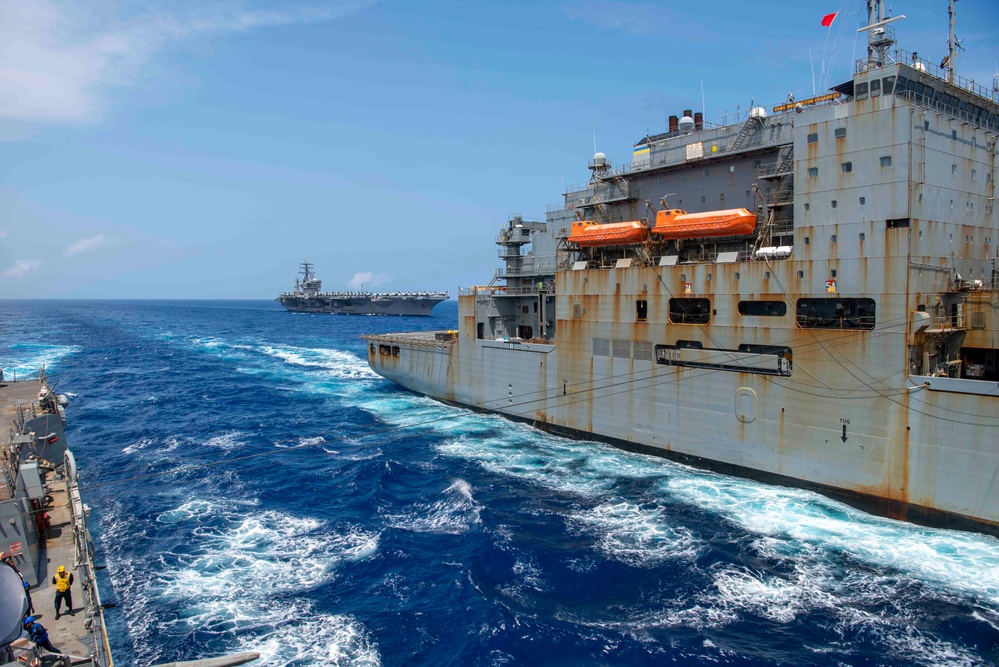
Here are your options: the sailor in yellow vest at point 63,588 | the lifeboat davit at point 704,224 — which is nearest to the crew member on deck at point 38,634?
the sailor in yellow vest at point 63,588

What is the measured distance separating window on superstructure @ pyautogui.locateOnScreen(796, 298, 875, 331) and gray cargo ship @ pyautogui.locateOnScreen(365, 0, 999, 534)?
0.25ft

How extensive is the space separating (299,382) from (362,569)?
35995 millimetres

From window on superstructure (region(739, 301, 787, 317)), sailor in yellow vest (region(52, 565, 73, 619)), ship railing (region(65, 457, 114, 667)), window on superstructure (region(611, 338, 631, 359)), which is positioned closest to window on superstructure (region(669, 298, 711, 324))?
window on superstructure (region(739, 301, 787, 317))

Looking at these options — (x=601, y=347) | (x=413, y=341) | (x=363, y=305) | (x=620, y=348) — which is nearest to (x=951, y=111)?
(x=620, y=348)

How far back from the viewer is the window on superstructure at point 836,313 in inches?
880

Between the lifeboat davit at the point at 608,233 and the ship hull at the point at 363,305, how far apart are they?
10575 cm

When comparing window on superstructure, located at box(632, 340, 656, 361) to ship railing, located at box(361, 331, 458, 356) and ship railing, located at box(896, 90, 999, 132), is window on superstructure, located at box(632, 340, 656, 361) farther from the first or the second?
ship railing, located at box(361, 331, 458, 356)

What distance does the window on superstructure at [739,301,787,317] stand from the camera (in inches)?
984

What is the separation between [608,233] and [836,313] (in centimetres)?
1163

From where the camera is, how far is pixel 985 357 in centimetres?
2416

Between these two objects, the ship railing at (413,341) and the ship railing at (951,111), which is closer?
the ship railing at (951,111)

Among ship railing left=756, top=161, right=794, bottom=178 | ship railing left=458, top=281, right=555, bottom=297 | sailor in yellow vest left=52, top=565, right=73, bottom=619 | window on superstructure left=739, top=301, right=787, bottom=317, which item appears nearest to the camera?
sailor in yellow vest left=52, top=565, right=73, bottom=619

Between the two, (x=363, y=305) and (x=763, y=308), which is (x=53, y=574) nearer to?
(x=763, y=308)

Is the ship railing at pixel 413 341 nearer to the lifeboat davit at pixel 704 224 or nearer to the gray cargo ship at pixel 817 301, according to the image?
the gray cargo ship at pixel 817 301
